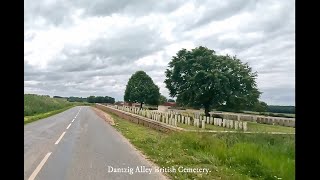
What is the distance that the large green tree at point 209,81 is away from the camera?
29906 millimetres

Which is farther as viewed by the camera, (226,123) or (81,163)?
(226,123)

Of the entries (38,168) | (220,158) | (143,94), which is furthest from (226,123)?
(38,168)

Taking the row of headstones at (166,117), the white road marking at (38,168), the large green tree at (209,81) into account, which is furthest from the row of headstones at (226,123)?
the white road marking at (38,168)

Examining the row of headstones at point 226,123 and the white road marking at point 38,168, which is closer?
the white road marking at point 38,168

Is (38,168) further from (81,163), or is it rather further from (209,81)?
(209,81)

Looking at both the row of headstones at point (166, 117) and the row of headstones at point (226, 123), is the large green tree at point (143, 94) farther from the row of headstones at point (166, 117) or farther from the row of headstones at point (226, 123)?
the row of headstones at point (226, 123)

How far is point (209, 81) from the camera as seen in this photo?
29.8 metres

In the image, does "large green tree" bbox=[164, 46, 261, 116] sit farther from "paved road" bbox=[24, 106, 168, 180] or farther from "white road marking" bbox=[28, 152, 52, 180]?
"white road marking" bbox=[28, 152, 52, 180]

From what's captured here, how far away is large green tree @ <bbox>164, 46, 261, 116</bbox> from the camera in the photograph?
2991 cm
